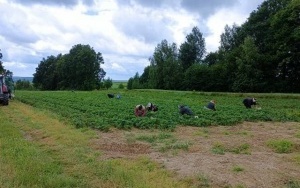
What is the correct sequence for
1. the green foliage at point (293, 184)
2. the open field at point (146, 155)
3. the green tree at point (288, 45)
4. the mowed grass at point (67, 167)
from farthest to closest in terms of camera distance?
the green tree at point (288, 45)
the open field at point (146, 155)
the mowed grass at point (67, 167)
the green foliage at point (293, 184)

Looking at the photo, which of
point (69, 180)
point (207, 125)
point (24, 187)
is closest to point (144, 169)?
point (69, 180)

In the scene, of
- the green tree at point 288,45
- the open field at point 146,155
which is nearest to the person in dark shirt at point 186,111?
the open field at point 146,155

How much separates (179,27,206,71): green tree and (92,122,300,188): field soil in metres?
79.4

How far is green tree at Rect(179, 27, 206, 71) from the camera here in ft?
311

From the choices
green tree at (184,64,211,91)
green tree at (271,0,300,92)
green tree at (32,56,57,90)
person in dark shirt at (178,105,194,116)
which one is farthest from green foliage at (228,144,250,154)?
green tree at (32,56,57,90)

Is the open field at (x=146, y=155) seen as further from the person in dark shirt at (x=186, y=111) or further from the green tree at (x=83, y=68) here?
the green tree at (x=83, y=68)

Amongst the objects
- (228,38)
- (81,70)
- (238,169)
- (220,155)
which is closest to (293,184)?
(238,169)

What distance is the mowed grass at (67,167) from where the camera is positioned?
7.66m

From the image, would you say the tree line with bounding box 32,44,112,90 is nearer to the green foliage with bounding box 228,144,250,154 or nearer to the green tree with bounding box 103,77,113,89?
the green tree with bounding box 103,77,113,89

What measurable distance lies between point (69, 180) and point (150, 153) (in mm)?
3687

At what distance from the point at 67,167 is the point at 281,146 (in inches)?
280

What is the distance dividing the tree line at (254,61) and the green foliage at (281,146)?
1643 inches

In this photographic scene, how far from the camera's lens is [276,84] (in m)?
59.9

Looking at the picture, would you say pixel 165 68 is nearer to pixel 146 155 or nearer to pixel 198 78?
pixel 198 78
